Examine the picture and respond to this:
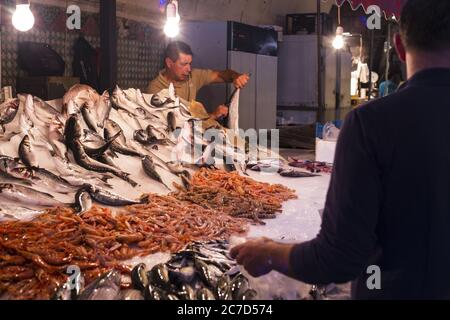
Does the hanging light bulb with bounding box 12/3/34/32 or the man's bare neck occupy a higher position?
the hanging light bulb with bounding box 12/3/34/32

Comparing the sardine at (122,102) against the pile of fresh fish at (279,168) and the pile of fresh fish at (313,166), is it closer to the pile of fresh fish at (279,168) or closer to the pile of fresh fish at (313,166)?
the pile of fresh fish at (279,168)

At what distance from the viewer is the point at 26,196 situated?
13.9 ft

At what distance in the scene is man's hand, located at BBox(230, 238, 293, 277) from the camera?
6.11ft

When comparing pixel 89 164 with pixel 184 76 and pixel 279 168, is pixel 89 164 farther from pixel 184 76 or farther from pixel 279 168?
pixel 184 76

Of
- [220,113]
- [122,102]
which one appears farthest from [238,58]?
[122,102]

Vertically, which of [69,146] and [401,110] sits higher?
[401,110]

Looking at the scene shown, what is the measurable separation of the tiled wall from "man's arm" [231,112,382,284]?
572cm

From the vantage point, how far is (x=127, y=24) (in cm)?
896

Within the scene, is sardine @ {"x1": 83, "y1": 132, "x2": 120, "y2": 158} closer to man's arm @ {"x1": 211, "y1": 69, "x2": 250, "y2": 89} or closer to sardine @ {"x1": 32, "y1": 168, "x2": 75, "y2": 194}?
sardine @ {"x1": 32, "y1": 168, "x2": 75, "y2": 194}

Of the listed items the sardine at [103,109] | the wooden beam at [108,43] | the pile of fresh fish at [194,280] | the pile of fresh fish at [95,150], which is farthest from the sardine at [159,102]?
the pile of fresh fish at [194,280]

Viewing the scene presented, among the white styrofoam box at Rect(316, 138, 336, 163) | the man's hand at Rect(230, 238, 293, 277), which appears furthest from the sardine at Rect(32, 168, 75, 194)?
the white styrofoam box at Rect(316, 138, 336, 163)
